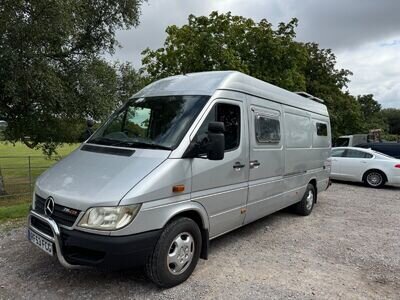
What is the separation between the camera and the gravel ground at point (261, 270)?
3.84m

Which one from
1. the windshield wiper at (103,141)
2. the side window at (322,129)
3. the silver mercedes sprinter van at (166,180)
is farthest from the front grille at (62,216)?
the side window at (322,129)

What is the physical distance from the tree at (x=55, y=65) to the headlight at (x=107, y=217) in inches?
263

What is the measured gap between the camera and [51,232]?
11.9 ft

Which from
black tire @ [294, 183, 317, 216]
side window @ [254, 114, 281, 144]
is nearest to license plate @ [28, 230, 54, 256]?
side window @ [254, 114, 281, 144]

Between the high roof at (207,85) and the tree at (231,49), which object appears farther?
the tree at (231,49)

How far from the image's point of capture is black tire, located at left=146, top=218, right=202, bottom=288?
3.65 m

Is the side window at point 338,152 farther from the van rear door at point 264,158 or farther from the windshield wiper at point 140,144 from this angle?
the windshield wiper at point 140,144

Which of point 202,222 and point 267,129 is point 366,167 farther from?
point 202,222

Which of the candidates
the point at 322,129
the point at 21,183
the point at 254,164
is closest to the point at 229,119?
the point at 254,164

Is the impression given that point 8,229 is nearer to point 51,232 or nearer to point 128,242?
point 51,232

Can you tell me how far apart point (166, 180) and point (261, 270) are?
1.90m

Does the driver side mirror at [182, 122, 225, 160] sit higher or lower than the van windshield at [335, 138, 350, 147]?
higher

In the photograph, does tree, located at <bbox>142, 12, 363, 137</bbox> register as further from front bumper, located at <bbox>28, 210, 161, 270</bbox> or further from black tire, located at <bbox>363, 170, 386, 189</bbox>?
front bumper, located at <bbox>28, 210, 161, 270</bbox>

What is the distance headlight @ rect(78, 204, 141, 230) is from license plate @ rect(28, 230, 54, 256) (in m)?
0.58
